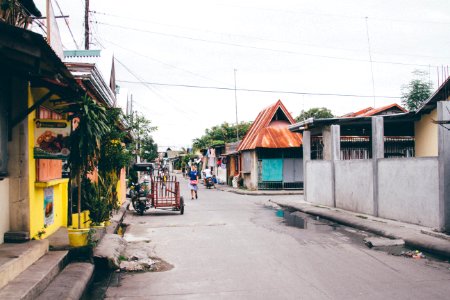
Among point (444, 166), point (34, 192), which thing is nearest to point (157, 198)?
point (34, 192)

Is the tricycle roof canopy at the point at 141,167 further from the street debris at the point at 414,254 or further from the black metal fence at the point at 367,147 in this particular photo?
the street debris at the point at 414,254

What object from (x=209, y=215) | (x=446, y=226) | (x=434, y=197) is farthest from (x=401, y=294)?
(x=209, y=215)

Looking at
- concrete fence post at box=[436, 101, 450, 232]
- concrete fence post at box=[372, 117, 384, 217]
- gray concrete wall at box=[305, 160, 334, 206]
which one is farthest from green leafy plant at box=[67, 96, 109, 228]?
gray concrete wall at box=[305, 160, 334, 206]

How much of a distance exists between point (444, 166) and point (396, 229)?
2.13 m

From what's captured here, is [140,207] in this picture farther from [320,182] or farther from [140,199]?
[320,182]

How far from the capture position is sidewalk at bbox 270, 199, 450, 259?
9961mm

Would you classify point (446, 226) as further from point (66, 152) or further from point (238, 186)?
point (238, 186)

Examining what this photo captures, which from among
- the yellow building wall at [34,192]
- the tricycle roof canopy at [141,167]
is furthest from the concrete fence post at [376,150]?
the yellow building wall at [34,192]

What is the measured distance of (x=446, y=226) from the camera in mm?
11211

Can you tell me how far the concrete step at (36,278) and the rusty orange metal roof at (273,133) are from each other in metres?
24.7

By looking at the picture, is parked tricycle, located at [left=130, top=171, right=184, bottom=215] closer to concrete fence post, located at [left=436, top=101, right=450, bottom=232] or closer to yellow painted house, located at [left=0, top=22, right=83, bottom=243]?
yellow painted house, located at [left=0, top=22, right=83, bottom=243]

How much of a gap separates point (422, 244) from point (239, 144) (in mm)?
28197

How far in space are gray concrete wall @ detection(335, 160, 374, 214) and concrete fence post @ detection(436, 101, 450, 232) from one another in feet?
13.4

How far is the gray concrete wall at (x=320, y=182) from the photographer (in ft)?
63.3
